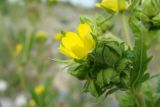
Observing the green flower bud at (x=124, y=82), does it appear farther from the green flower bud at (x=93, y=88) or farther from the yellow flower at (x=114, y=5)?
the yellow flower at (x=114, y=5)

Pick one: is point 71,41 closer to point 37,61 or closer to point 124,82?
point 124,82

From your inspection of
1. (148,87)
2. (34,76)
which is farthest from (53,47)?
(148,87)

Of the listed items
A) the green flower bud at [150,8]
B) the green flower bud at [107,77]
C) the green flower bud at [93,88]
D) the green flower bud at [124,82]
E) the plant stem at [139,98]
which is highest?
the green flower bud at [150,8]

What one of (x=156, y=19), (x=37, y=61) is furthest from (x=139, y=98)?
(x=37, y=61)

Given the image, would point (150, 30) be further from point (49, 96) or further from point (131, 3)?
point (49, 96)

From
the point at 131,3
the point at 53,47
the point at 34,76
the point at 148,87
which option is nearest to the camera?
the point at 131,3

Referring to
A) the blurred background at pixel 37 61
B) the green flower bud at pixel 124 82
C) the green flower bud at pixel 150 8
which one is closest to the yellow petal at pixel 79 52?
the green flower bud at pixel 124 82
